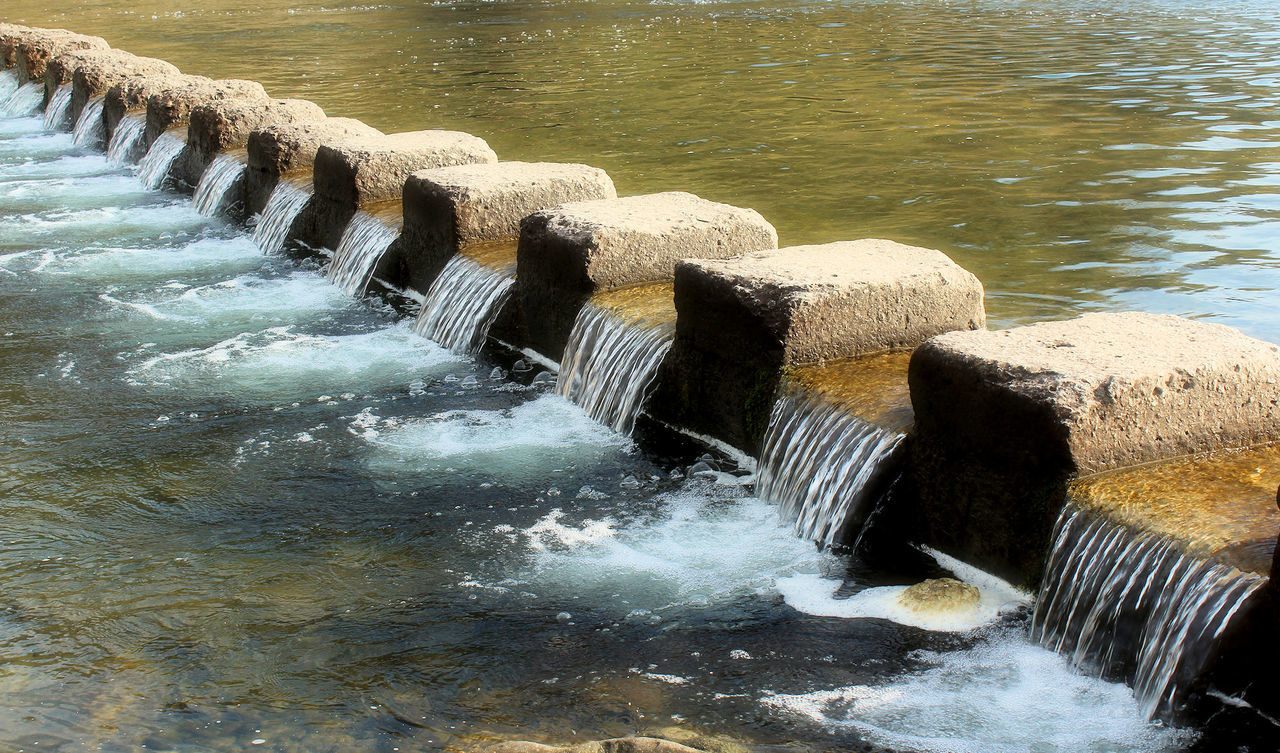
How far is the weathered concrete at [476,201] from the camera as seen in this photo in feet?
25.6

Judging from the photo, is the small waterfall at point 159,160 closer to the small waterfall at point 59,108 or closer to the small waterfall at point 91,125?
the small waterfall at point 91,125

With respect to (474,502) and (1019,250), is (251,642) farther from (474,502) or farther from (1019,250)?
(1019,250)

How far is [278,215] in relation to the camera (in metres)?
10.0

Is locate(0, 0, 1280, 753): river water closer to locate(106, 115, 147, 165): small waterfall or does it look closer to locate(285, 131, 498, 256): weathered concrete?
locate(106, 115, 147, 165): small waterfall

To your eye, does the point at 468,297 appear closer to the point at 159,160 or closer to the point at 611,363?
the point at 611,363

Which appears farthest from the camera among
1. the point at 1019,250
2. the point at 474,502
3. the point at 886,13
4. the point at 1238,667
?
the point at 886,13

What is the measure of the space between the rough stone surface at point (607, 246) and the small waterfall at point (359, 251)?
189 centimetres

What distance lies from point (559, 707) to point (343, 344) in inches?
164

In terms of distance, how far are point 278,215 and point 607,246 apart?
4.40 m

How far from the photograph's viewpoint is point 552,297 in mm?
6824

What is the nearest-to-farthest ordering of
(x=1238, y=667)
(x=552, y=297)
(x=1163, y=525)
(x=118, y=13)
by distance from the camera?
1. (x=1238, y=667)
2. (x=1163, y=525)
3. (x=552, y=297)
4. (x=118, y=13)

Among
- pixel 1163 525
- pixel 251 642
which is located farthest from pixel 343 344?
pixel 1163 525

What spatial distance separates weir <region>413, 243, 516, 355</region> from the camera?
23.8 feet

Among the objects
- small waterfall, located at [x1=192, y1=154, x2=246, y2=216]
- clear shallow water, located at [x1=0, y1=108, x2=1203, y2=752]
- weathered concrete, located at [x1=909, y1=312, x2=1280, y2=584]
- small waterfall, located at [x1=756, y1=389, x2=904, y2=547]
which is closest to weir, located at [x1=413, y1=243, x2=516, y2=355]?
clear shallow water, located at [x1=0, y1=108, x2=1203, y2=752]
